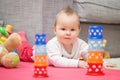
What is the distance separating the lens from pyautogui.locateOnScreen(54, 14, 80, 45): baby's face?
1.47m

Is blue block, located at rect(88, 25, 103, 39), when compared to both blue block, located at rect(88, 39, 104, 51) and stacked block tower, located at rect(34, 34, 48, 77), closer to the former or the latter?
blue block, located at rect(88, 39, 104, 51)

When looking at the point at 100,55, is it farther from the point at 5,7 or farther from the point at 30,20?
the point at 5,7

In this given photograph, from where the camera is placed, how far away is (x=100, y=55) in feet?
3.79

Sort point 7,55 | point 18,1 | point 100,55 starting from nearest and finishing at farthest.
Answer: point 100,55, point 7,55, point 18,1

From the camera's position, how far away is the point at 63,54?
154cm

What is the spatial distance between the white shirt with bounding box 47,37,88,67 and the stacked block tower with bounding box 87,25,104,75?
29cm

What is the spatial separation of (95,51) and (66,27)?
0.34m

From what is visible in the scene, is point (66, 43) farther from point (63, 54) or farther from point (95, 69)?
point (95, 69)

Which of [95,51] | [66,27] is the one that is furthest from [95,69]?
[66,27]

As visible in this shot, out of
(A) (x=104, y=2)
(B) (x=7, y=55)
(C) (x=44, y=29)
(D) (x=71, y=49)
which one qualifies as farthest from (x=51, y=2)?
(B) (x=7, y=55)

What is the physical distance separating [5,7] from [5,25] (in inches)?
5.0

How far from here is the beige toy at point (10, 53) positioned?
1.37 meters

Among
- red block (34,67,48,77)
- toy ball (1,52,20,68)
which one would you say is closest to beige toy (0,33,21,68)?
toy ball (1,52,20,68)

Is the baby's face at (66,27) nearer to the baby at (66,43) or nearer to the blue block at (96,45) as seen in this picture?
the baby at (66,43)
